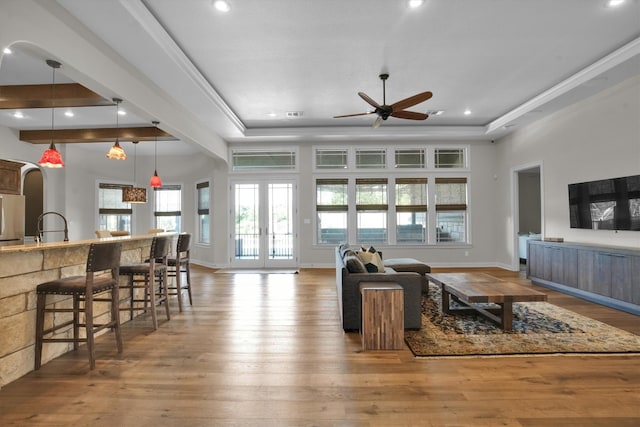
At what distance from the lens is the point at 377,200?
25.1 feet

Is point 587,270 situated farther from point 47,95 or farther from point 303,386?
point 47,95

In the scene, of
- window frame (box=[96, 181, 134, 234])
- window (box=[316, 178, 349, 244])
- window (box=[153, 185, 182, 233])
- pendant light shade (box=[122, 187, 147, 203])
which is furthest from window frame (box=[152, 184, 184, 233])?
window (box=[316, 178, 349, 244])

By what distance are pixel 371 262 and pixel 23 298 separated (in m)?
3.40

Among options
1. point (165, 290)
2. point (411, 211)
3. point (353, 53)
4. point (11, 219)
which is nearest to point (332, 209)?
point (411, 211)

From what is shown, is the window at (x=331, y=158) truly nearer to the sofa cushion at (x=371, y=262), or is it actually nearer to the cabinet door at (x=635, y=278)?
the sofa cushion at (x=371, y=262)

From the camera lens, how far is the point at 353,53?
3.94 metres

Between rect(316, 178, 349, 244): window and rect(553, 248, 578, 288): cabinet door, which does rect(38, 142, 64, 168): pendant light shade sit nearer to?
rect(316, 178, 349, 244): window

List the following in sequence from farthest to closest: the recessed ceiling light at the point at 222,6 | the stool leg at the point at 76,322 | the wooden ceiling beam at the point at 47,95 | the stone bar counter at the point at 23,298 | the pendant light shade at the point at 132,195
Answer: the pendant light shade at the point at 132,195
the wooden ceiling beam at the point at 47,95
the recessed ceiling light at the point at 222,6
the stool leg at the point at 76,322
the stone bar counter at the point at 23,298

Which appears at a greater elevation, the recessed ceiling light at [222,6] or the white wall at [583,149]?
the recessed ceiling light at [222,6]

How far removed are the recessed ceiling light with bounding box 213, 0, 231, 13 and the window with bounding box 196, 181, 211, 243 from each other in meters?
5.63

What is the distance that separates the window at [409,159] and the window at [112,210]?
7593 mm

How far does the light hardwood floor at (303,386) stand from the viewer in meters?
1.95

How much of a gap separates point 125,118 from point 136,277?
323 centimetres

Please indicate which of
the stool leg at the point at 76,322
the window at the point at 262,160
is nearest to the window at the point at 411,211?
the window at the point at 262,160
